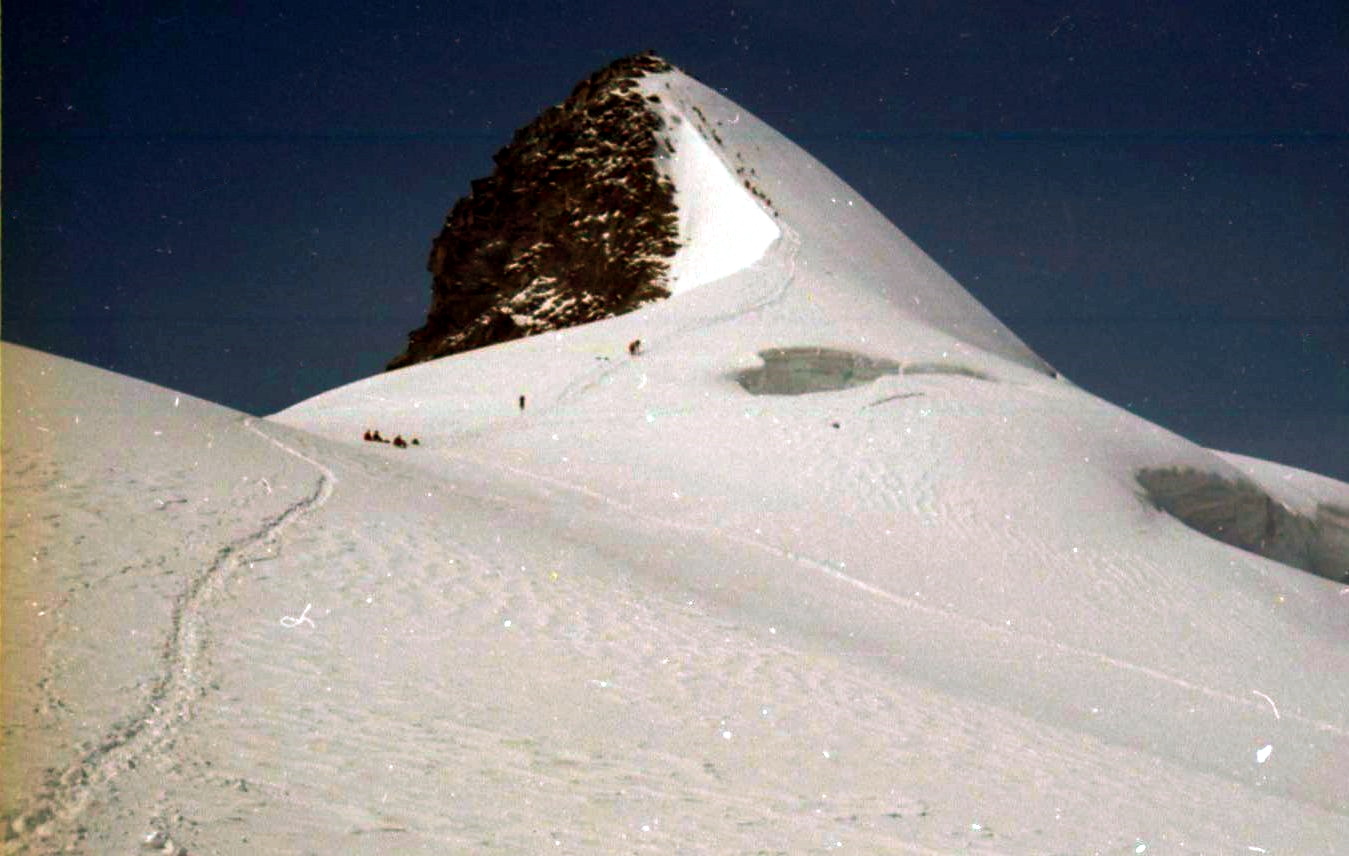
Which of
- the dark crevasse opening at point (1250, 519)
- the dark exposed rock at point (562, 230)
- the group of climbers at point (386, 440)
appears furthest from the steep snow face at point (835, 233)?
the group of climbers at point (386, 440)

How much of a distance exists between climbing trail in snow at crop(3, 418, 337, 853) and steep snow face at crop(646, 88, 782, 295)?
21.8 m

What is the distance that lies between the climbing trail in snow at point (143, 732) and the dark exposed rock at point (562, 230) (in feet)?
83.8

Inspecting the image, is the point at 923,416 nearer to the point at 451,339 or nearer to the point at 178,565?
the point at 178,565

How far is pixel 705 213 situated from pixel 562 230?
20.2 feet

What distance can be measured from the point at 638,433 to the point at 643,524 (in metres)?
3.85

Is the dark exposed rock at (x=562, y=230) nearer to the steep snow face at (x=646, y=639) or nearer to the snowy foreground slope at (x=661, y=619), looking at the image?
the snowy foreground slope at (x=661, y=619)

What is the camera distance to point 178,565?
343 inches

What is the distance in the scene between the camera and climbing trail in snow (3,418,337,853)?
15.5ft

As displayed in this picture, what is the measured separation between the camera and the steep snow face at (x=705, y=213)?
3158cm

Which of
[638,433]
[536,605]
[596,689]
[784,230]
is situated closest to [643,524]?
[638,433]

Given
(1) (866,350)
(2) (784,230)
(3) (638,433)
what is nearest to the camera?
(3) (638,433)

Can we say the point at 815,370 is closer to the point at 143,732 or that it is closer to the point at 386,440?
the point at 386,440

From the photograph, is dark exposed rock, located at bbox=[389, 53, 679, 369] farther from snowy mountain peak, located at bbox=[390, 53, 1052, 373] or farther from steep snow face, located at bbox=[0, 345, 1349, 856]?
steep snow face, located at bbox=[0, 345, 1349, 856]

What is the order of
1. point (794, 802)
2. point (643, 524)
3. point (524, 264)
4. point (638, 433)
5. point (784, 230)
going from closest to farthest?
1. point (794, 802)
2. point (643, 524)
3. point (638, 433)
4. point (784, 230)
5. point (524, 264)
